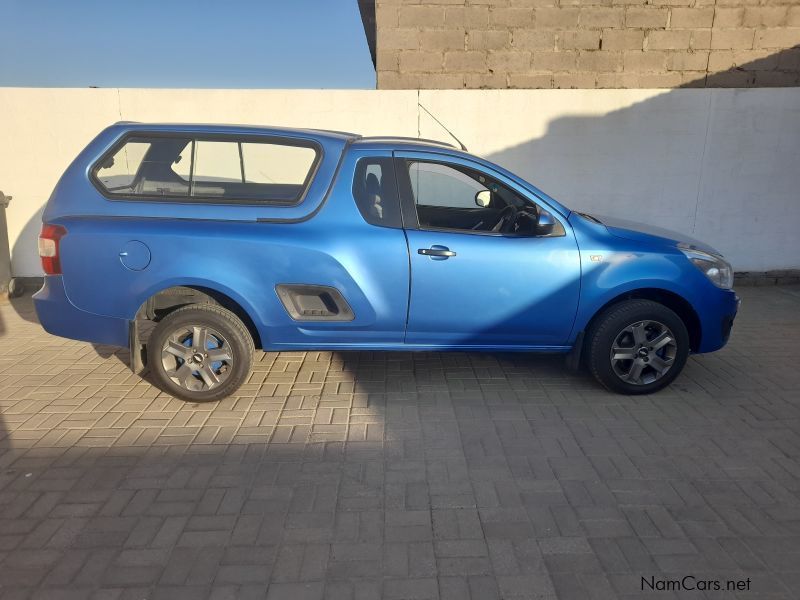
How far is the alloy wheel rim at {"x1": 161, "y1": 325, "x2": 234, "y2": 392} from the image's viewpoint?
4016 millimetres

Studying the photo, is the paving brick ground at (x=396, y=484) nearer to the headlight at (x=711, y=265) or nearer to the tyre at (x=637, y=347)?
the tyre at (x=637, y=347)

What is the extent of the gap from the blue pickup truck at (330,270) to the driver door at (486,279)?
0.01 m

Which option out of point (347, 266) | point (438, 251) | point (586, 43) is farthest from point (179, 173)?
point (586, 43)

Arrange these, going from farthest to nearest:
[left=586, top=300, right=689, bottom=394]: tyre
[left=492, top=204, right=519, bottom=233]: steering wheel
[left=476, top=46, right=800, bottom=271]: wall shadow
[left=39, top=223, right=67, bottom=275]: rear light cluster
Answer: [left=476, top=46, right=800, bottom=271]: wall shadow → [left=492, top=204, right=519, bottom=233]: steering wheel → [left=586, top=300, right=689, bottom=394]: tyre → [left=39, top=223, right=67, bottom=275]: rear light cluster

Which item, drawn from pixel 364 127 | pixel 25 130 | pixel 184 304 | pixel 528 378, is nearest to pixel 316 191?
pixel 184 304

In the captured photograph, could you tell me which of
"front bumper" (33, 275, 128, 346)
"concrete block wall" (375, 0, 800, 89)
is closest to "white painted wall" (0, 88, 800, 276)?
"concrete block wall" (375, 0, 800, 89)

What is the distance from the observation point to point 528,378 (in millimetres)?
4590

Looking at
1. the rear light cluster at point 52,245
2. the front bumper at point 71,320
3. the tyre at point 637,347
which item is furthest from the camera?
the tyre at point 637,347

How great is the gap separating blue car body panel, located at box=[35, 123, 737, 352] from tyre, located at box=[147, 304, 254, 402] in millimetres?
177

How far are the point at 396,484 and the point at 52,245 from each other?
2796 mm

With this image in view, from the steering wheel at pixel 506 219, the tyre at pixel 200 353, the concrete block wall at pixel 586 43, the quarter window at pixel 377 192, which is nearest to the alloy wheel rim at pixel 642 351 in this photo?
the steering wheel at pixel 506 219

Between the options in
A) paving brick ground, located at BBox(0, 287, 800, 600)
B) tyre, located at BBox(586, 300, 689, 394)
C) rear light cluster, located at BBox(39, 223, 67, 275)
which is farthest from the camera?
tyre, located at BBox(586, 300, 689, 394)

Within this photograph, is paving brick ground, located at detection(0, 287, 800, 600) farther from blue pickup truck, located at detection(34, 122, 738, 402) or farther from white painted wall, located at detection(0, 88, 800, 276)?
white painted wall, located at detection(0, 88, 800, 276)

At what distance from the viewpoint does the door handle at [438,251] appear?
3.96 metres
